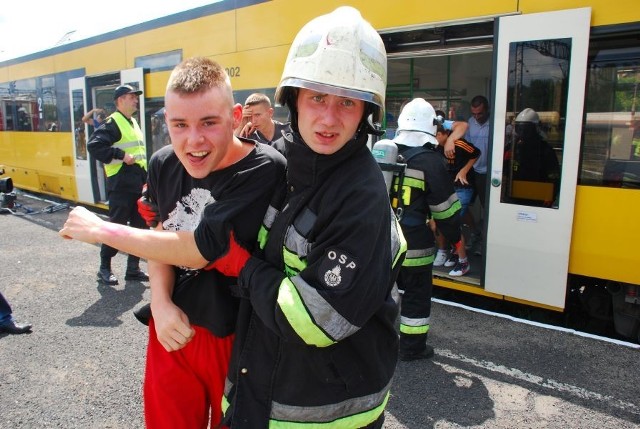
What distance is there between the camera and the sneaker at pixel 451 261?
17.8ft

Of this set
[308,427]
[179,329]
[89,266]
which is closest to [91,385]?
[179,329]

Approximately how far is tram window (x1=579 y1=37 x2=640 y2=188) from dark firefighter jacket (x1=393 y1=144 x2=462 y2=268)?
1114 millimetres

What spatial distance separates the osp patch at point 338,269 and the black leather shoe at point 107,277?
463 cm

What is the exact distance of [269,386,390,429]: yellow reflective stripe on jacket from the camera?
1361mm

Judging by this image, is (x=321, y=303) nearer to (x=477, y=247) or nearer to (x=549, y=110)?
(x=549, y=110)

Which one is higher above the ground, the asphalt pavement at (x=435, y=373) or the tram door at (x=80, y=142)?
the tram door at (x=80, y=142)

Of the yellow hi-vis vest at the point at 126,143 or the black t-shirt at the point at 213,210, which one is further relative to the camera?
the yellow hi-vis vest at the point at 126,143

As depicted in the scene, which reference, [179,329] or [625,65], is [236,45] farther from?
[179,329]

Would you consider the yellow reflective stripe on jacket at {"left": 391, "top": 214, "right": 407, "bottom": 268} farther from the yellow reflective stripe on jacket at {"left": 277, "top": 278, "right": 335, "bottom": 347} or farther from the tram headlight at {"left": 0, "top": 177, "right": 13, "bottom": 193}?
the tram headlight at {"left": 0, "top": 177, "right": 13, "bottom": 193}

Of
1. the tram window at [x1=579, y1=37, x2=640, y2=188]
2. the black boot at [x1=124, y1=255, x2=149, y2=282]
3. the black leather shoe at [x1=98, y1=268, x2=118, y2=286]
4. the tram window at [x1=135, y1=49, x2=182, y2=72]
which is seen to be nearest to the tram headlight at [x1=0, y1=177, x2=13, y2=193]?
the black leather shoe at [x1=98, y1=268, x2=118, y2=286]

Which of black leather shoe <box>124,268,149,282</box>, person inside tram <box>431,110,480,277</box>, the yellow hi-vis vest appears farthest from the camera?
person inside tram <box>431,110,480,277</box>

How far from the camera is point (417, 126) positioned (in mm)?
3723

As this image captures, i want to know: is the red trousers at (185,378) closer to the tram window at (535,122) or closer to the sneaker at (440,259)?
the tram window at (535,122)

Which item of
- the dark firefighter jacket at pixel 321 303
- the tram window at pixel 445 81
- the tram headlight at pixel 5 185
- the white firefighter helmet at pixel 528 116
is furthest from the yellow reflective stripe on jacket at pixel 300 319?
the tram window at pixel 445 81
